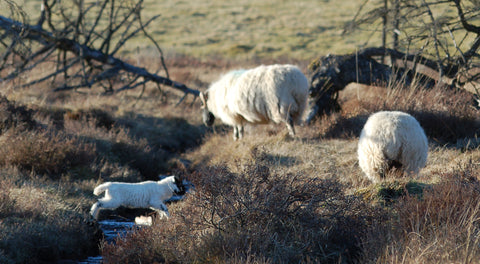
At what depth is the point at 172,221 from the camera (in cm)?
597

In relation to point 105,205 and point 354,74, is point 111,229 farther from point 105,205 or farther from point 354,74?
point 354,74

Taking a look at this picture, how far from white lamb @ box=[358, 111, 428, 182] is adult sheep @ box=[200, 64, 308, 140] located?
365 centimetres

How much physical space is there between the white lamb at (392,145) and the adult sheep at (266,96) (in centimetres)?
365

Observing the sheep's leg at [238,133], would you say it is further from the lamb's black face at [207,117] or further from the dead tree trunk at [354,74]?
the dead tree trunk at [354,74]

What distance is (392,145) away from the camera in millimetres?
6895

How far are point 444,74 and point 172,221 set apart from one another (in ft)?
28.8

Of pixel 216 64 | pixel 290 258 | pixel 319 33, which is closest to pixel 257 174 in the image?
pixel 290 258

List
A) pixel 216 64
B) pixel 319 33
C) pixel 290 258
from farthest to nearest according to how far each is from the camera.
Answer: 1. pixel 319 33
2. pixel 216 64
3. pixel 290 258

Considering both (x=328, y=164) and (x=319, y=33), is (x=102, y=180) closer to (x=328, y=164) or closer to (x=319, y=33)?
(x=328, y=164)

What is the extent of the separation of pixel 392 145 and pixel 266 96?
4.47 metres

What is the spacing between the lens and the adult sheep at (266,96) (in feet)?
35.5

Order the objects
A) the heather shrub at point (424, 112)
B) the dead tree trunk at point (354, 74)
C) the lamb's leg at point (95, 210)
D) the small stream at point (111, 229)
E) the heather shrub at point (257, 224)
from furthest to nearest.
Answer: the dead tree trunk at point (354, 74), the heather shrub at point (424, 112), the lamb's leg at point (95, 210), the small stream at point (111, 229), the heather shrub at point (257, 224)

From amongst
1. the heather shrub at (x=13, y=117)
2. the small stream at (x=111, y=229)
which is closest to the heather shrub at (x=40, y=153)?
the heather shrub at (x=13, y=117)

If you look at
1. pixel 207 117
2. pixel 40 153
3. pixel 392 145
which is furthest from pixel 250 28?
pixel 392 145
